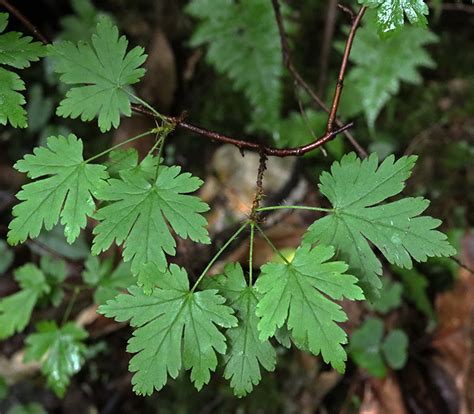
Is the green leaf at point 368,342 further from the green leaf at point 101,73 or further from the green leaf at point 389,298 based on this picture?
the green leaf at point 101,73

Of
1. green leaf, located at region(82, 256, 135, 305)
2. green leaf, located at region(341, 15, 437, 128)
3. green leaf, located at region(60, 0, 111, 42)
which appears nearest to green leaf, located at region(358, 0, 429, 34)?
green leaf, located at region(82, 256, 135, 305)

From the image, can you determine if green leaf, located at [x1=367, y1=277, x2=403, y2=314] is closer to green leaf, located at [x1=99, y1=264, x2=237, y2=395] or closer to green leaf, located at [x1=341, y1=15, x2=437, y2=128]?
green leaf, located at [x1=341, y1=15, x2=437, y2=128]

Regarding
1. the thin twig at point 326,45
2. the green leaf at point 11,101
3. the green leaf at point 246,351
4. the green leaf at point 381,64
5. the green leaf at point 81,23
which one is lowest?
the green leaf at point 246,351

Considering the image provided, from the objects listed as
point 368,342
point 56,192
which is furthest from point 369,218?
point 368,342

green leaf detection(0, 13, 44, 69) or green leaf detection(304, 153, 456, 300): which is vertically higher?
green leaf detection(0, 13, 44, 69)

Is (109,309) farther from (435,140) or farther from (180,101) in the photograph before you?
(435,140)

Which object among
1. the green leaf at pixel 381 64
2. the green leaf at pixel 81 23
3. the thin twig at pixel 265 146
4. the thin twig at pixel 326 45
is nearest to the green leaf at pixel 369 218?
the thin twig at pixel 265 146
